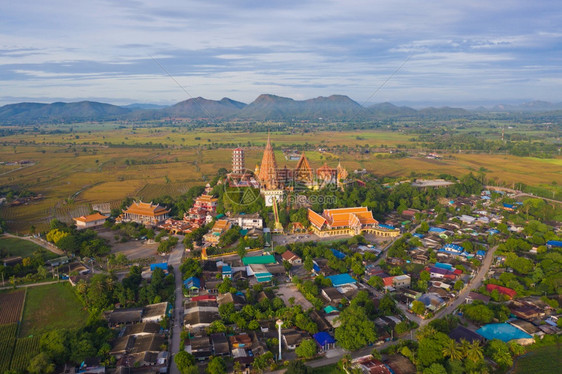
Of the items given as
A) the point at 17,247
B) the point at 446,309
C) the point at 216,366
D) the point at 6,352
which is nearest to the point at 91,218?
the point at 17,247

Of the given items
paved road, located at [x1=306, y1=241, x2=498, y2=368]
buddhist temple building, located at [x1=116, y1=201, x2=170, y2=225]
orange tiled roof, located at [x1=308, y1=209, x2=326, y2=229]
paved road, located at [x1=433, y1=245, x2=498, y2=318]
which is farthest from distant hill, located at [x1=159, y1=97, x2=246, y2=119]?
paved road, located at [x1=306, y1=241, x2=498, y2=368]

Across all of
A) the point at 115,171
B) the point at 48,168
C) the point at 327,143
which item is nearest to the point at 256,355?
the point at 115,171

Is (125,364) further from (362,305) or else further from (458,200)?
(458,200)

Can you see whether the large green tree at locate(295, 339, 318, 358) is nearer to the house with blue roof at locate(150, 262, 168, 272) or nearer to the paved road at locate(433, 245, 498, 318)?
the paved road at locate(433, 245, 498, 318)

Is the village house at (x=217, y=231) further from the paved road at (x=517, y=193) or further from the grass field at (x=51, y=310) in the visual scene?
the paved road at (x=517, y=193)

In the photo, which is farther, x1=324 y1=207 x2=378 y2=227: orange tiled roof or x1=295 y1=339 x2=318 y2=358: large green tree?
x1=324 y1=207 x2=378 y2=227: orange tiled roof
